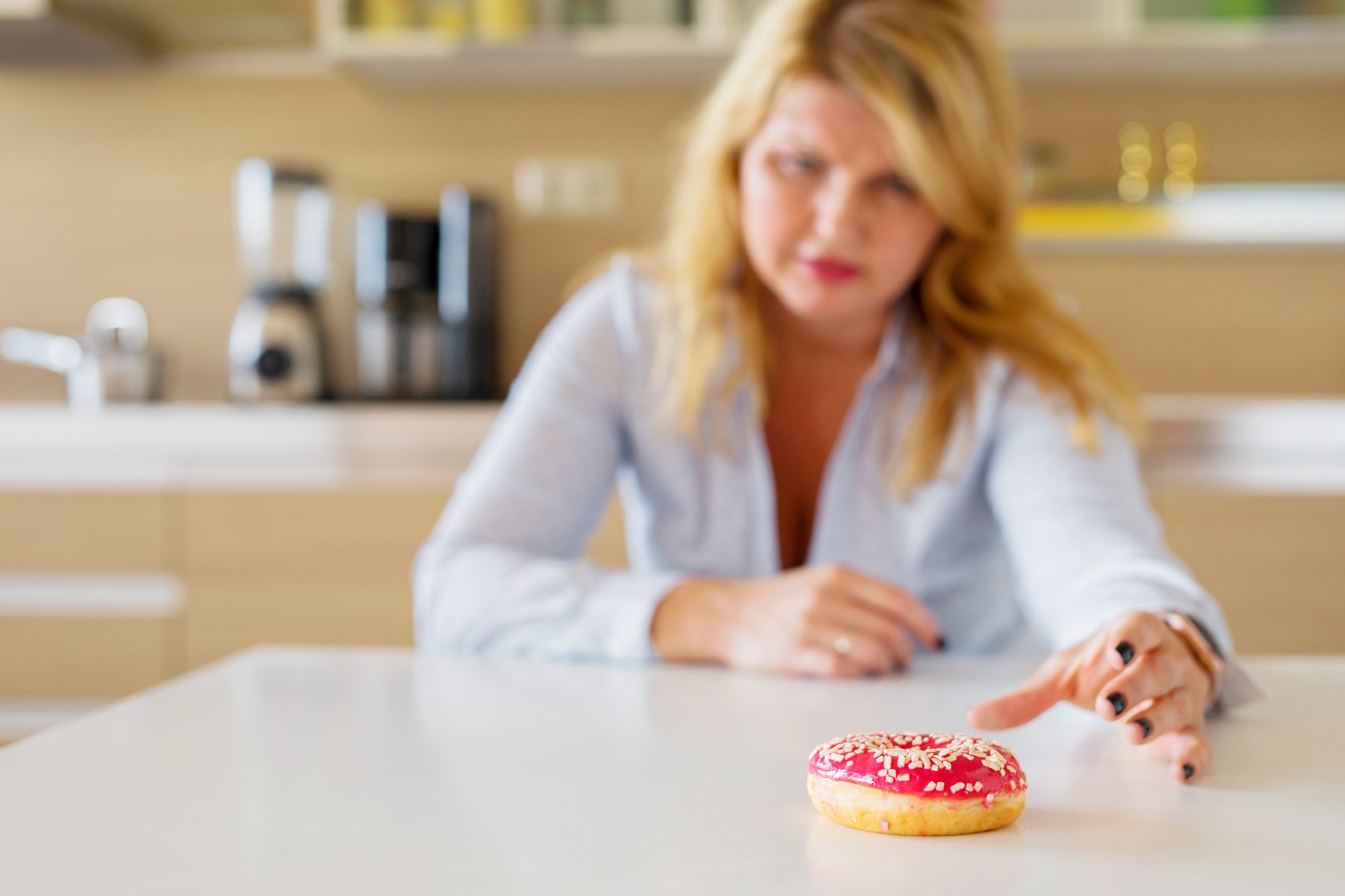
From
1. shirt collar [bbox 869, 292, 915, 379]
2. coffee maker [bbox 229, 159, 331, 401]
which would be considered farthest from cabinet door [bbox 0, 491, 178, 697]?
shirt collar [bbox 869, 292, 915, 379]

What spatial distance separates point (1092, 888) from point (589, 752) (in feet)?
0.88

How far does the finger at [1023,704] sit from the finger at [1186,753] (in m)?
0.06

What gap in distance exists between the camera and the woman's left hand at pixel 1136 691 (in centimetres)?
65

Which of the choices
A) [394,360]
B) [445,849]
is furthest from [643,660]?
[394,360]

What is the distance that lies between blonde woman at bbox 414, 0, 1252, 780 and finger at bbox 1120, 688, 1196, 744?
281 mm

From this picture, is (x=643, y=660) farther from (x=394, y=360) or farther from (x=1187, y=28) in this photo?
(x=1187, y=28)

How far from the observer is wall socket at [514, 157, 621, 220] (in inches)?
114

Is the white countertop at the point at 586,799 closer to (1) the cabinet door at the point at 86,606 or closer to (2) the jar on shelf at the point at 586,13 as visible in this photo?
(1) the cabinet door at the point at 86,606

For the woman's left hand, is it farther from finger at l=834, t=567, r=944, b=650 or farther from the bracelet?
finger at l=834, t=567, r=944, b=650

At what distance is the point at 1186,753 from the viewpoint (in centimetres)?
62

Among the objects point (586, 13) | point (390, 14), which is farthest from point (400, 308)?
point (586, 13)

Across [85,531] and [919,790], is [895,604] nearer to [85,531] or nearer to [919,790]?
[919,790]

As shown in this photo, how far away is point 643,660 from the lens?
3.16 ft

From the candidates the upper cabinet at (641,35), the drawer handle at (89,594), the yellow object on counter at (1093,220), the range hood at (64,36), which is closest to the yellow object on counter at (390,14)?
the upper cabinet at (641,35)
